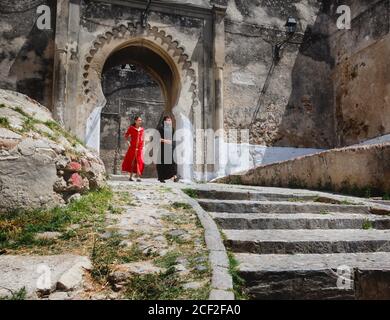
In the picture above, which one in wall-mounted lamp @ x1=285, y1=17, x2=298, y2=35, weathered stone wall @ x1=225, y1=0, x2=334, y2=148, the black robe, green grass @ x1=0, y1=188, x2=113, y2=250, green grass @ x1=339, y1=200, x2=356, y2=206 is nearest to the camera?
green grass @ x1=0, y1=188, x2=113, y2=250

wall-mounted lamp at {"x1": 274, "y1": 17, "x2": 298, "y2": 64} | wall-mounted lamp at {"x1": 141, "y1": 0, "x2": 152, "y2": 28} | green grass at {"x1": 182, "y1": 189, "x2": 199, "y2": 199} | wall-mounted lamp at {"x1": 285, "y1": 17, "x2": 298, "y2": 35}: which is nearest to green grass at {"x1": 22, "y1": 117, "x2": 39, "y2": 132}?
green grass at {"x1": 182, "y1": 189, "x2": 199, "y2": 199}

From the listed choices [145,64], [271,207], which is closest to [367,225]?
[271,207]

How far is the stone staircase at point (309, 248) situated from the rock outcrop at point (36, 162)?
4.62 ft

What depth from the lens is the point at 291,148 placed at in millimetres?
11000

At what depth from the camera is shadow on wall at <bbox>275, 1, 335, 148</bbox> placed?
11.1 m

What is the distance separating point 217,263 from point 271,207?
6.19ft

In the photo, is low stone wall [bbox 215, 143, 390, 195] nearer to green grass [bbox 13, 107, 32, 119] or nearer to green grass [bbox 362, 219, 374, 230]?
green grass [bbox 362, 219, 374, 230]

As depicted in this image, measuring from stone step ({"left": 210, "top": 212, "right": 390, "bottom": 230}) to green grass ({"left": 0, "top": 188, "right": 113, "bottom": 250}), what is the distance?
1.17 metres

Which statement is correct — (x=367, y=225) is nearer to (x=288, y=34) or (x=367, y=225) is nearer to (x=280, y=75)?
(x=280, y=75)

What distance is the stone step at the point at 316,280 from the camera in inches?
99.8

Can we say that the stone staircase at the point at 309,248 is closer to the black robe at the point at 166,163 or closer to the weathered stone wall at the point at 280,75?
the black robe at the point at 166,163

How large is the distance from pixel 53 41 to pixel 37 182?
687 centimetres

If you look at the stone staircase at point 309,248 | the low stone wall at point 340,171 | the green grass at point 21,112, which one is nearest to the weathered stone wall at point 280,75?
the low stone wall at point 340,171
